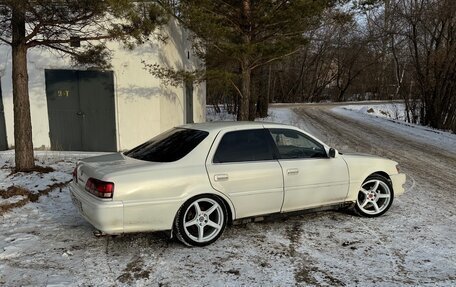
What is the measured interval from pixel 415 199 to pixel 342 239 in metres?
2.50

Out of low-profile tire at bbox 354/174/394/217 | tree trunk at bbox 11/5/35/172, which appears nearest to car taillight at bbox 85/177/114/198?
low-profile tire at bbox 354/174/394/217

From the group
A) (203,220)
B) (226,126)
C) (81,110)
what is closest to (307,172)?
(226,126)

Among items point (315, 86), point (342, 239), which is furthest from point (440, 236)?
point (315, 86)

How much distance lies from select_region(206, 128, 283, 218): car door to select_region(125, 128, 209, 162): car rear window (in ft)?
0.91

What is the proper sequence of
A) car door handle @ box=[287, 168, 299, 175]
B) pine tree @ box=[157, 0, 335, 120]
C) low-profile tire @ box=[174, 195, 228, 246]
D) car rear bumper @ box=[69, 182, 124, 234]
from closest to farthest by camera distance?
car rear bumper @ box=[69, 182, 124, 234], low-profile tire @ box=[174, 195, 228, 246], car door handle @ box=[287, 168, 299, 175], pine tree @ box=[157, 0, 335, 120]

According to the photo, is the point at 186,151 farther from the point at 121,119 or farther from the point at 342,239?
the point at 121,119

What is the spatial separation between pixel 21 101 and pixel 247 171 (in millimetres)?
5199

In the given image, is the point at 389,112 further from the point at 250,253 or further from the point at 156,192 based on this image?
the point at 156,192

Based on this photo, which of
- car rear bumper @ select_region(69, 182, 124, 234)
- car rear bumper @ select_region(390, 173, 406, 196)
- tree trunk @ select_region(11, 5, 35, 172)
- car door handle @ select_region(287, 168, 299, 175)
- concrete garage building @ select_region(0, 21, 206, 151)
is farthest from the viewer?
concrete garage building @ select_region(0, 21, 206, 151)

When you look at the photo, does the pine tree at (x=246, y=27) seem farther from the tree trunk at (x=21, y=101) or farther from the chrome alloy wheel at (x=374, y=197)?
the chrome alloy wheel at (x=374, y=197)

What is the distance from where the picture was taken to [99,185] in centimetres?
426

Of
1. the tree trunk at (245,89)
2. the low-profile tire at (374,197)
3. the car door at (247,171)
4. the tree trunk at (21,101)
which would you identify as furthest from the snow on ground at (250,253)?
the tree trunk at (245,89)

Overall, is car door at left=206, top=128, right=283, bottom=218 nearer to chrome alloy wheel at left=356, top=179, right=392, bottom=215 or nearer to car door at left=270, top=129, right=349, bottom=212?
car door at left=270, top=129, right=349, bottom=212

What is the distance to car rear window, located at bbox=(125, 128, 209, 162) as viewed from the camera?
4.72 metres
